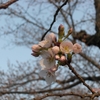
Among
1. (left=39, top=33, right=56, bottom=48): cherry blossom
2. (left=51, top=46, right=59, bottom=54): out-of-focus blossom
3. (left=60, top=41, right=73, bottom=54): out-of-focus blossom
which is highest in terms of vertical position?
(left=39, top=33, right=56, bottom=48): cherry blossom

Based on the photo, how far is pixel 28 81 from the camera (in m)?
6.44

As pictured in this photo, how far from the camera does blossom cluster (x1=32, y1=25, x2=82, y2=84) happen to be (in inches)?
32.2

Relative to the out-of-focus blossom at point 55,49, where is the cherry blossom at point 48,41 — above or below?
above

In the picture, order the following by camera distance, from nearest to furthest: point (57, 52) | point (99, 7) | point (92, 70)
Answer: point (57, 52) < point (99, 7) < point (92, 70)

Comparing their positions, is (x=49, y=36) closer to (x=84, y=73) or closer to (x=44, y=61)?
(x=44, y=61)

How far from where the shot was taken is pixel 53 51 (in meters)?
0.81

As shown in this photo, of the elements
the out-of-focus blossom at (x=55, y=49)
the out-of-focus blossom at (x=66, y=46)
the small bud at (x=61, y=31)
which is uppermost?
the small bud at (x=61, y=31)

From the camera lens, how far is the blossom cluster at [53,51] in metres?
0.82

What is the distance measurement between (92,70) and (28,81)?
137cm

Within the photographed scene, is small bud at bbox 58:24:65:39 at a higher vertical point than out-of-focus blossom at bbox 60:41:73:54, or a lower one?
higher

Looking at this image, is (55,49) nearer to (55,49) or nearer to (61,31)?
(55,49)

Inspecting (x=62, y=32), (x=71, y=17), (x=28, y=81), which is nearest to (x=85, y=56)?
(x=71, y=17)

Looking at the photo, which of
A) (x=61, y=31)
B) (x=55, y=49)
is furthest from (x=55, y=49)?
(x=61, y=31)

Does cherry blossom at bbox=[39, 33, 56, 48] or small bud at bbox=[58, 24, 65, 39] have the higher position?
small bud at bbox=[58, 24, 65, 39]
